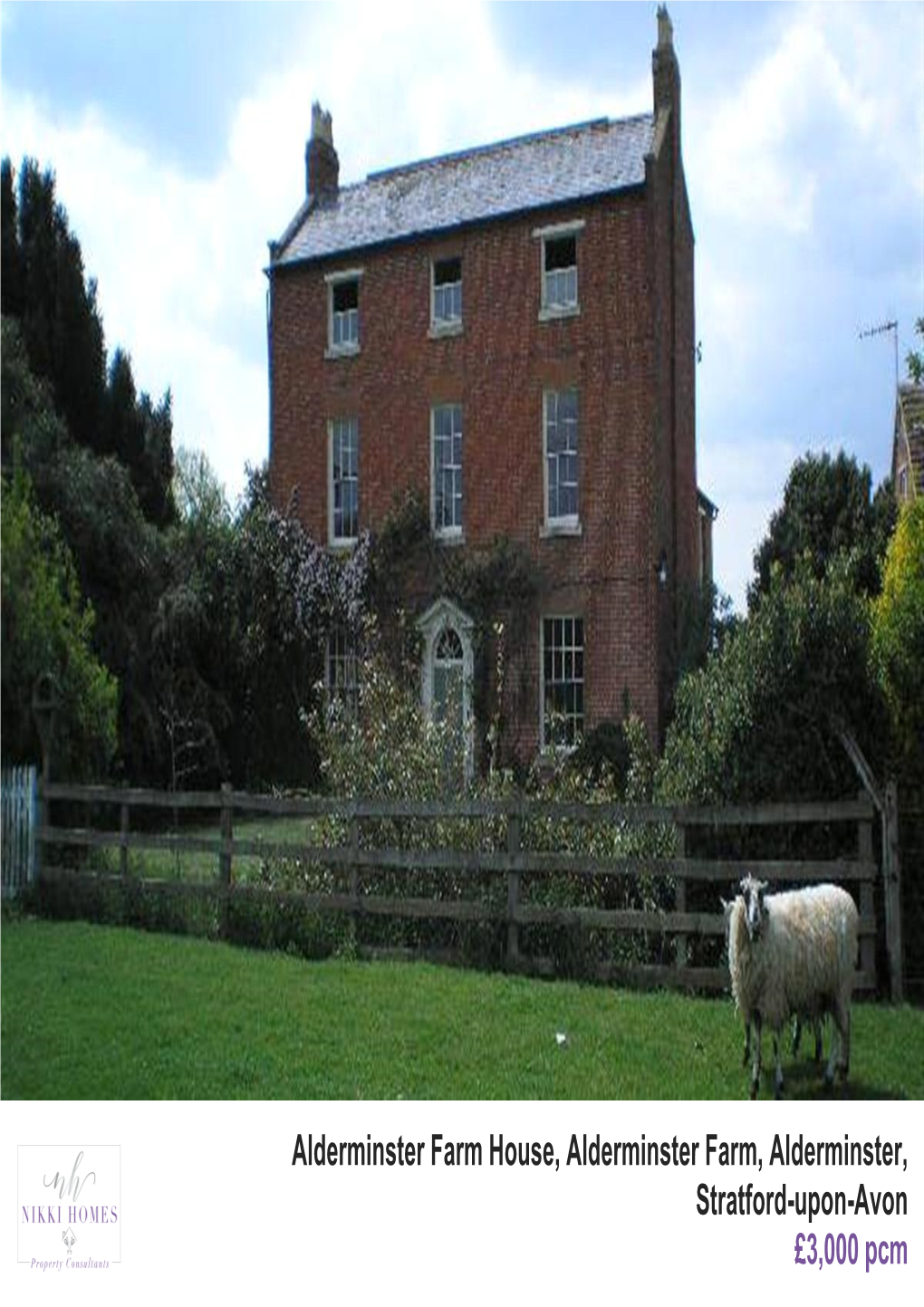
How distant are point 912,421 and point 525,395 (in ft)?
6.88

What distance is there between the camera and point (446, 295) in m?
6.32

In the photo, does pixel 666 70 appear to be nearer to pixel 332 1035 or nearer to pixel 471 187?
pixel 471 187

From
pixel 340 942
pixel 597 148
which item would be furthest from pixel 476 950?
pixel 597 148

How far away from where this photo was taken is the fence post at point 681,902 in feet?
14.9

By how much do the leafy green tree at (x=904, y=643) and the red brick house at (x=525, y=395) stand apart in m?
0.71

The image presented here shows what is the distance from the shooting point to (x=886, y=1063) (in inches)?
143
